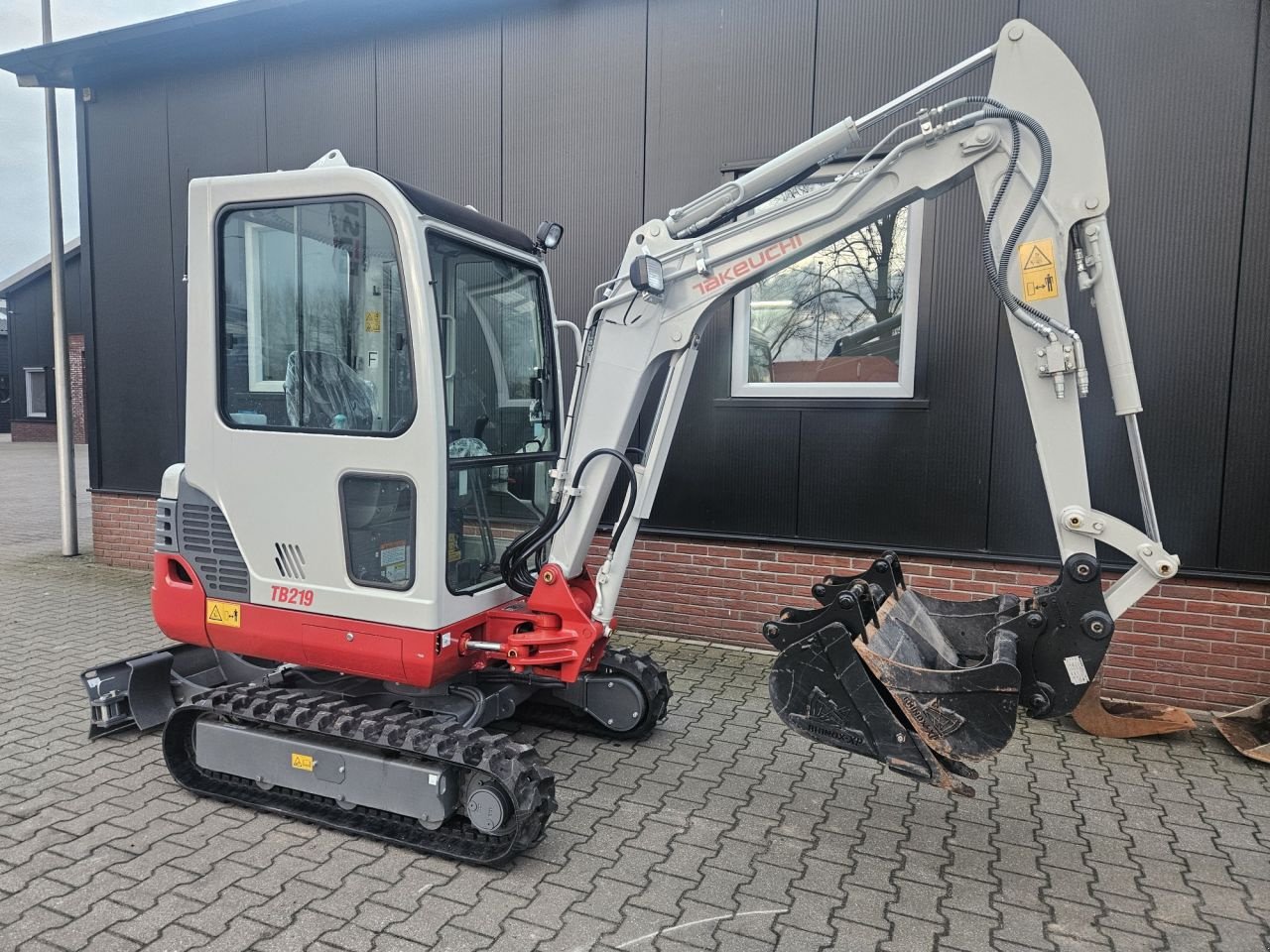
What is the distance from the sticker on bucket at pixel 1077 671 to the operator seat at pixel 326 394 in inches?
111

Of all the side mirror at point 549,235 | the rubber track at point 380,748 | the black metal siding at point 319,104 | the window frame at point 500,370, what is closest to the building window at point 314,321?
the window frame at point 500,370

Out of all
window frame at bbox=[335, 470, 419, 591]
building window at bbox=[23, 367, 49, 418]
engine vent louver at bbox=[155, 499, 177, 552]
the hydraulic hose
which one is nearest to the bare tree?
the hydraulic hose

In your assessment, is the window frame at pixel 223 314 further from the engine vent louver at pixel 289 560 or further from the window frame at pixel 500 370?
the engine vent louver at pixel 289 560

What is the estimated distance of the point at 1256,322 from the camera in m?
4.61

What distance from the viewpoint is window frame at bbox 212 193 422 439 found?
10.7 ft

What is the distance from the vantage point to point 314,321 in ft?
11.3

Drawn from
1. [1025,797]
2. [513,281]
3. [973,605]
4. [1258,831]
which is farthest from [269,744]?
[1258,831]

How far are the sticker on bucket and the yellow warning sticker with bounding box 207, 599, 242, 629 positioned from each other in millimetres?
3411

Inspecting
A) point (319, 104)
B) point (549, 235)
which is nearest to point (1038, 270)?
point (549, 235)

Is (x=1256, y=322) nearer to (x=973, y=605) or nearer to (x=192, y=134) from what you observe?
(x=973, y=605)

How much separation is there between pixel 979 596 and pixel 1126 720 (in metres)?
1.05

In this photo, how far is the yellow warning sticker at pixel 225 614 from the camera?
3676 mm

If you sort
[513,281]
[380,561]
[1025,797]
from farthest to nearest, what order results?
1. [513,281]
2. [1025,797]
3. [380,561]

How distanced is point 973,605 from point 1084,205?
1.66 meters
